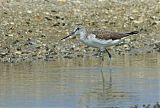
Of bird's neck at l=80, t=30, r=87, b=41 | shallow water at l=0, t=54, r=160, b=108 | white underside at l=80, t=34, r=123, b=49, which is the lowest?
shallow water at l=0, t=54, r=160, b=108

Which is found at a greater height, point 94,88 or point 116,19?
point 116,19

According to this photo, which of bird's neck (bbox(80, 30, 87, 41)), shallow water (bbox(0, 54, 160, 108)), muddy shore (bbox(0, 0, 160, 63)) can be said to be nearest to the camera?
shallow water (bbox(0, 54, 160, 108))

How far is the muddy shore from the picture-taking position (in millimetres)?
17047

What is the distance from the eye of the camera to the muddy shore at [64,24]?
671 inches

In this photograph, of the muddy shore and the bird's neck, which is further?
the muddy shore

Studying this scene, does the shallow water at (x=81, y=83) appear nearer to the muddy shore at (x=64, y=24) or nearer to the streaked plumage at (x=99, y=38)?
the streaked plumage at (x=99, y=38)

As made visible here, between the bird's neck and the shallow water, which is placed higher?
the bird's neck

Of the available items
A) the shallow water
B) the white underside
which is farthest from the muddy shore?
the shallow water

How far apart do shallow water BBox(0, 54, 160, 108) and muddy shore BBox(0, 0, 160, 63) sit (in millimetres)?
1294

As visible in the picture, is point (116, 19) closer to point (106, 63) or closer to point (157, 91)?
point (106, 63)

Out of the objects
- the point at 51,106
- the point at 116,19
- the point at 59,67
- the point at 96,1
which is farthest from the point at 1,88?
the point at 96,1

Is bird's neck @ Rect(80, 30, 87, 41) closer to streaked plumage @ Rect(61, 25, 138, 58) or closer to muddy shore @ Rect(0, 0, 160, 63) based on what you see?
streaked plumage @ Rect(61, 25, 138, 58)

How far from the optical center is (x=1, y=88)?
11766 mm

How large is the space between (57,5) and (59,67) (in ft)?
23.0
